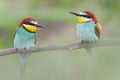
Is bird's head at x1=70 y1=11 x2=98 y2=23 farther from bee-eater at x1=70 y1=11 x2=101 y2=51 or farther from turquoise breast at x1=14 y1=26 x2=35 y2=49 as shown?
turquoise breast at x1=14 y1=26 x2=35 y2=49

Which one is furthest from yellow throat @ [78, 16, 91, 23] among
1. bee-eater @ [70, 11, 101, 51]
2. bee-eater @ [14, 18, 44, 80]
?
bee-eater @ [14, 18, 44, 80]

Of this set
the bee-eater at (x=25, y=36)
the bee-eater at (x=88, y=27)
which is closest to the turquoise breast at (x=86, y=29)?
the bee-eater at (x=88, y=27)

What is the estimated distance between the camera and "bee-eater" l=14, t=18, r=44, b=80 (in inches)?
44.5

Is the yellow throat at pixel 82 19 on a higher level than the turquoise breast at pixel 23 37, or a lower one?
higher

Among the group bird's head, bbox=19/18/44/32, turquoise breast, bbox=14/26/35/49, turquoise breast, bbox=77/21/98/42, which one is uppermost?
bird's head, bbox=19/18/44/32

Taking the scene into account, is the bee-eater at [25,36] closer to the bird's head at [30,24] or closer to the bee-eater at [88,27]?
the bird's head at [30,24]

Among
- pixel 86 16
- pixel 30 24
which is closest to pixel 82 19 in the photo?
pixel 86 16

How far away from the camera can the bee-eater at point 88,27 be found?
1.14 metres

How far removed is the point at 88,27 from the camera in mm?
1261

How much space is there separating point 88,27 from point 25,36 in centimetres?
21

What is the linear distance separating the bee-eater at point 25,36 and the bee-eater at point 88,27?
13 centimetres

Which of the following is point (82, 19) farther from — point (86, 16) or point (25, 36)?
point (25, 36)

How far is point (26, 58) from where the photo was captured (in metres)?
1.16

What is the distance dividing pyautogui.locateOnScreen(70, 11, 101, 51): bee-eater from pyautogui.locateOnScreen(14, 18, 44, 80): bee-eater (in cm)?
13
